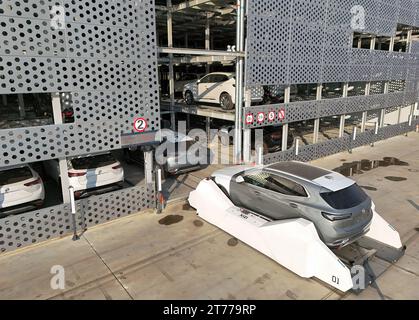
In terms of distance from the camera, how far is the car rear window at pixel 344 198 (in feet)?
18.3

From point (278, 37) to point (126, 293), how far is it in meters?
9.45

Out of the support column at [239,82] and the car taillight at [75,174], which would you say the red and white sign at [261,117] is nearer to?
the support column at [239,82]

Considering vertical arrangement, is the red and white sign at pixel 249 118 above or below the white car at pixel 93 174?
above

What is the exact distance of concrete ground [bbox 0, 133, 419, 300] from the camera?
17.3ft

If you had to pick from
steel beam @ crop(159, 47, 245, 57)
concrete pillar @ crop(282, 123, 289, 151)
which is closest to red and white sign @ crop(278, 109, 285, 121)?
concrete pillar @ crop(282, 123, 289, 151)

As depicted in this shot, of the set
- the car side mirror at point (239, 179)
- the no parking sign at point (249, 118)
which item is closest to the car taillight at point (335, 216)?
the car side mirror at point (239, 179)

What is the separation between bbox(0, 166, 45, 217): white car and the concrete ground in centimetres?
109

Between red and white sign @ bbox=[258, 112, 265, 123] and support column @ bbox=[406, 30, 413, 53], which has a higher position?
support column @ bbox=[406, 30, 413, 53]

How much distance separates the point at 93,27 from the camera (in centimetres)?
668

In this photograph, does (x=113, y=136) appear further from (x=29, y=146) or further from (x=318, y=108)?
(x=318, y=108)

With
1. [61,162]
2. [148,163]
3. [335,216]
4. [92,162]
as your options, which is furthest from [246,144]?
[61,162]

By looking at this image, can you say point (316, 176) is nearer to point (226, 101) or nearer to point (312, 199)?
point (312, 199)

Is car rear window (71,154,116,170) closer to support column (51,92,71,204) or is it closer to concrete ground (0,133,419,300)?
support column (51,92,71,204)

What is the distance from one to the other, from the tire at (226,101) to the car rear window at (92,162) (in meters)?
5.89
